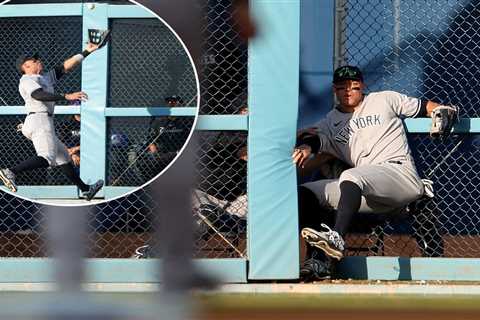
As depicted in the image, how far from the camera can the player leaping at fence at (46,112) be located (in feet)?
13.6

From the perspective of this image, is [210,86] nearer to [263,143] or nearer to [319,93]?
[263,143]

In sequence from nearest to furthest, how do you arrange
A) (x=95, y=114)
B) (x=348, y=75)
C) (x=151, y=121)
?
(x=151, y=121) → (x=95, y=114) → (x=348, y=75)

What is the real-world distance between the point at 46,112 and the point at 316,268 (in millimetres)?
1806

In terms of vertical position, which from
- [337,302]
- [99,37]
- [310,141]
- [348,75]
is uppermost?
[99,37]

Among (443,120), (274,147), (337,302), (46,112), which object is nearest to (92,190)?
(46,112)

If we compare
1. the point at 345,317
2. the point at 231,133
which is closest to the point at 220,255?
the point at 231,133

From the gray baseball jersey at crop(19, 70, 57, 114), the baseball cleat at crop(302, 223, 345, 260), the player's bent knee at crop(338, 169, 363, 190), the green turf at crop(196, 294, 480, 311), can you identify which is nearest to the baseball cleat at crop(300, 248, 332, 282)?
the green turf at crop(196, 294, 480, 311)

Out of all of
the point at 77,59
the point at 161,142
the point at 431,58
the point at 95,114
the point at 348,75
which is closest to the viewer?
the point at 161,142

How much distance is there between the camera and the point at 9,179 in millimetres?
4770

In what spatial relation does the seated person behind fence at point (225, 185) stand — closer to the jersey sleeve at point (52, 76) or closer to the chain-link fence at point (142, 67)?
the chain-link fence at point (142, 67)

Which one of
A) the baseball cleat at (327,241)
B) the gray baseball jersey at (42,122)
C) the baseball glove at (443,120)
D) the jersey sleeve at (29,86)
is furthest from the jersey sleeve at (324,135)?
the jersey sleeve at (29,86)

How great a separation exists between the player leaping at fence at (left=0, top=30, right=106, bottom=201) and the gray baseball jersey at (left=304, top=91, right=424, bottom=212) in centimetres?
150

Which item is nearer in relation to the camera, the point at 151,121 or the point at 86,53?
the point at 86,53

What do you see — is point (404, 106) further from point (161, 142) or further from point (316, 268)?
point (161, 142)
